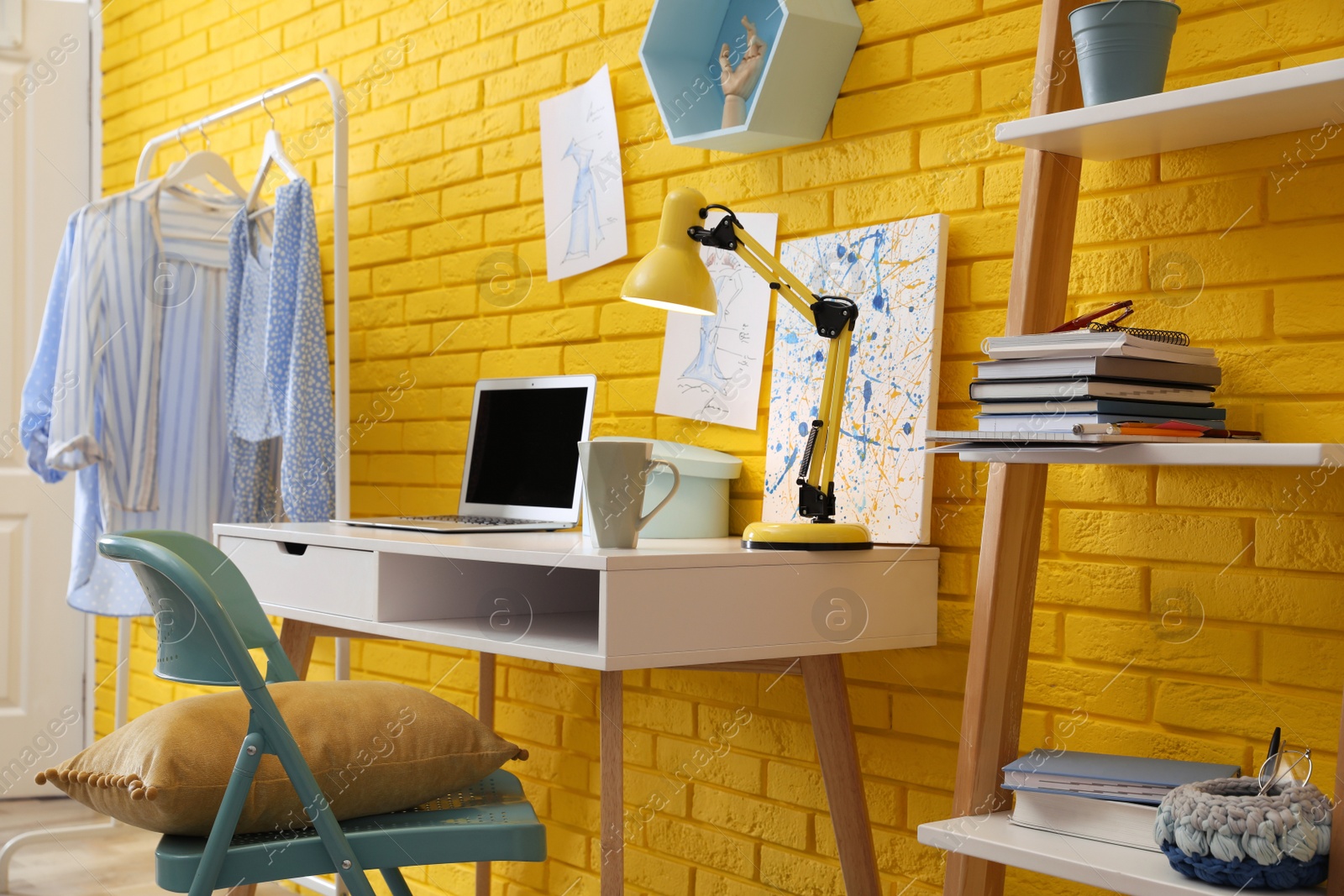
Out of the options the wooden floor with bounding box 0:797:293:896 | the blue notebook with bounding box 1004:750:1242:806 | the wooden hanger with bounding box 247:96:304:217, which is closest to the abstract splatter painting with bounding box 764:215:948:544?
the blue notebook with bounding box 1004:750:1242:806

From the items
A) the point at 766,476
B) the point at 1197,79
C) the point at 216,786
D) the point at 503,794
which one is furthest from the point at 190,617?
the point at 1197,79

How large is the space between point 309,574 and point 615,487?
0.61 m

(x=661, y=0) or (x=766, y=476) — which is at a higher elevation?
(x=661, y=0)

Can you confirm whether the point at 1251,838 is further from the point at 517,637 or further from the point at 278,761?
the point at 278,761

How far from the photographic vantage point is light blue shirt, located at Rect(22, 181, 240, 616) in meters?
2.62

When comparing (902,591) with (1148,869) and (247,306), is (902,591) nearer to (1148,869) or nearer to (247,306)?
(1148,869)

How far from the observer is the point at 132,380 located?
2668 mm

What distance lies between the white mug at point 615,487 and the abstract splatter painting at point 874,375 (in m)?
0.26

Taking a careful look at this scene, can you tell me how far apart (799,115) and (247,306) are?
1.46 metres

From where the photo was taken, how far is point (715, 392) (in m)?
2.12

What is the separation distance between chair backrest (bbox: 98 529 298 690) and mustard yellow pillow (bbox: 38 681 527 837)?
77 mm

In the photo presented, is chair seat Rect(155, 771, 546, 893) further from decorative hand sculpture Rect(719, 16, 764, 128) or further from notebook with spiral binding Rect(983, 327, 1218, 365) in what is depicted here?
decorative hand sculpture Rect(719, 16, 764, 128)

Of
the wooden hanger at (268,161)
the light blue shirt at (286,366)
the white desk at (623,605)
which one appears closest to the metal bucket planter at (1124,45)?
the white desk at (623,605)

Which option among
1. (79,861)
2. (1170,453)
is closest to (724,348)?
(1170,453)
